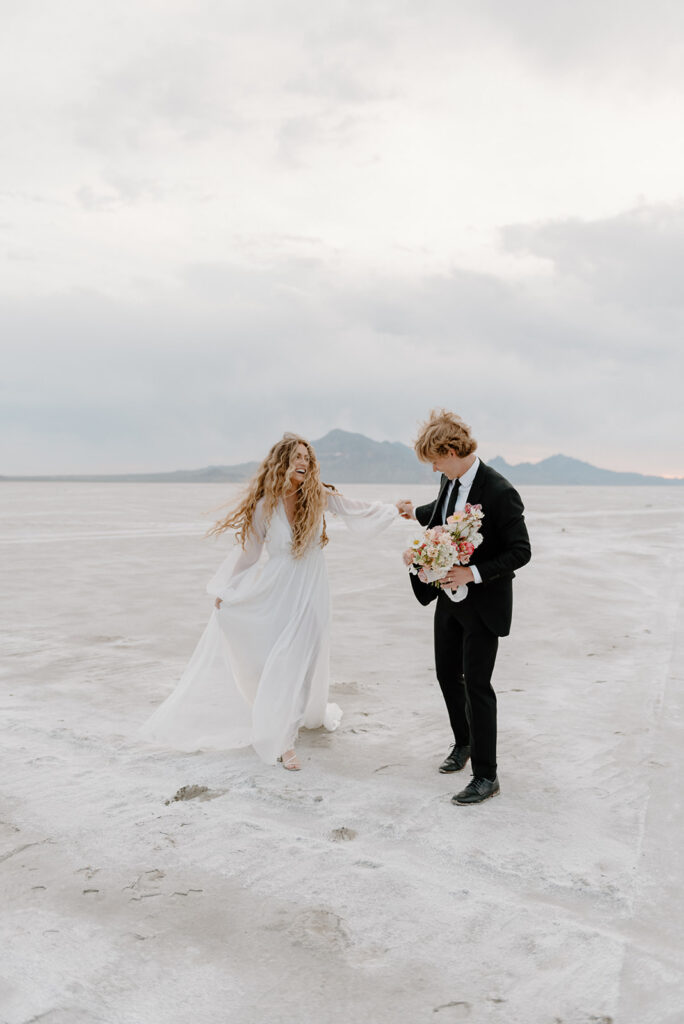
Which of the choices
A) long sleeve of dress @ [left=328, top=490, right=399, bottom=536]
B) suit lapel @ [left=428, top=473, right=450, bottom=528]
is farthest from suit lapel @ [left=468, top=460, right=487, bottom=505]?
long sleeve of dress @ [left=328, top=490, right=399, bottom=536]

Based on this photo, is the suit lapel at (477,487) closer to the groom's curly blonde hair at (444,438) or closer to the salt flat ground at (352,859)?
the groom's curly blonde hair at (444,438)

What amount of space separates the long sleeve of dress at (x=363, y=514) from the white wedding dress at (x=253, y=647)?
37 cm

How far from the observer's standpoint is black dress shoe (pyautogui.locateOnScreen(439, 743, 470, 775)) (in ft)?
16.3

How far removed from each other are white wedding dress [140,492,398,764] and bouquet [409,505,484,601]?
3.75 ft

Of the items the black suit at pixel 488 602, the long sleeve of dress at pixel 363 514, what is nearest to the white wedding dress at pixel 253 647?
the long sleeve of dress at pixel 363 514

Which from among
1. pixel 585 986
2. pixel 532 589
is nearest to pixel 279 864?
pixel 585 986

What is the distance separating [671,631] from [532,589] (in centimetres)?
329

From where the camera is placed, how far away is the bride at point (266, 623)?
5180 millimetres

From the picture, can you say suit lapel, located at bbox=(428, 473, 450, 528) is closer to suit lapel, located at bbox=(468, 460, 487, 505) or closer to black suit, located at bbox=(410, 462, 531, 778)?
black suit, located at bbox=(410, 462, 531, 778)

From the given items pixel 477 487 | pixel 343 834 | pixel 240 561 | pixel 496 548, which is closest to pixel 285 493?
pixel 240 561

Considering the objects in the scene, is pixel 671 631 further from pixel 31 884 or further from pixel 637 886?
pixel 31 884

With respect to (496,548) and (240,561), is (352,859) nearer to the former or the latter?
(496,548)

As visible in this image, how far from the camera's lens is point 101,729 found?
571cm

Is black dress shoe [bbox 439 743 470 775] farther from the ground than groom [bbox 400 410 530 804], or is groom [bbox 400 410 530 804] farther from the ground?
groom [bbox 400 410 530 804]
